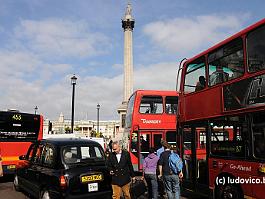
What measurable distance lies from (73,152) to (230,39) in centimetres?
460

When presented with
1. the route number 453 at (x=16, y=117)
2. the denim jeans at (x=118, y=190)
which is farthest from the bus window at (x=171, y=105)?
the denim jeans at (x=118, y=190)

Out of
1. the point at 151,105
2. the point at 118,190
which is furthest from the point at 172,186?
the point at 151,105

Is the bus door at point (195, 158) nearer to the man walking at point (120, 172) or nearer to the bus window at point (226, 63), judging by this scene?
the bus window at point (226, 63)

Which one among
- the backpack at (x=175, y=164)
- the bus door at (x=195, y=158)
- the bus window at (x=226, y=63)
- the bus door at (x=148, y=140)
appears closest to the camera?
the bus window at (x=226, y=63)

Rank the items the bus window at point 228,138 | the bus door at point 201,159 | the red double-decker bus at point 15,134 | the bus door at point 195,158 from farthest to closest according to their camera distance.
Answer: the red double-decker bus at point 15,134 → the bus door at point 195,158 → the bus door at point 201,159 → the bus window at point 228,138

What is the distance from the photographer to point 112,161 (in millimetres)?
7625

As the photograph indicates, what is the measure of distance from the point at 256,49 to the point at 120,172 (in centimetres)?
395

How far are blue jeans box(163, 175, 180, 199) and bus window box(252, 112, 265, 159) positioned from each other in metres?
2.04

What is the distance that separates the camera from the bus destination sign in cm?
691

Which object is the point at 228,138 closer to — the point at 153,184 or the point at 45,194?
the point at 153,184

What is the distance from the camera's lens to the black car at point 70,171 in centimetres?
739

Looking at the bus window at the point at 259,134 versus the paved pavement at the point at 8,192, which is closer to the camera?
the bus window at the point at 259,134

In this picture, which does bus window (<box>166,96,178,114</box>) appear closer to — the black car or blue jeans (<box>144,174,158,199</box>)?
blue jeans (<box>144,174,158,199</box>)

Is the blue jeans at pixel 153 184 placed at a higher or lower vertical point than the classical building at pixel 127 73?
lower
